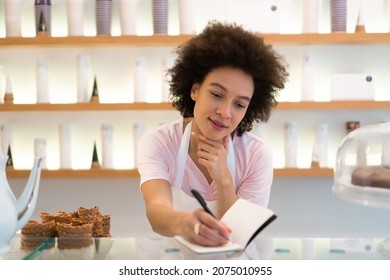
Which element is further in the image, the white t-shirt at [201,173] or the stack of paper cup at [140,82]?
the stack of paper cup at [140,82]

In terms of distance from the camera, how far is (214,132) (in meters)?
1.79

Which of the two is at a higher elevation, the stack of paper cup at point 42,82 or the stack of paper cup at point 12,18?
the stack of paper cup at point 12,18

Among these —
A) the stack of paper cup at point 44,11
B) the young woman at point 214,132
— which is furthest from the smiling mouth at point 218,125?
the stack of paper cup at point 44,11

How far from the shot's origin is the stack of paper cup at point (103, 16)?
11.3 ft

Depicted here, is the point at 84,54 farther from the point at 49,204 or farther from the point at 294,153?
the point at 294,153

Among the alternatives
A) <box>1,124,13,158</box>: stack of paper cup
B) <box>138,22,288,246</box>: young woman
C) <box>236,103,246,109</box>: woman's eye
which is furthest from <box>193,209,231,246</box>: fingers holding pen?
<box>1,124,13,158</box>: stack of paper cup

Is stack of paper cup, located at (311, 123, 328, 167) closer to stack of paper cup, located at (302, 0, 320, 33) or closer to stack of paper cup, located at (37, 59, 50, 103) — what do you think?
stack of paper cup, located at (302, 0, 320, 33)

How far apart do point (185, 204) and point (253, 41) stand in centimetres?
52

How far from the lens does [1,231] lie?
1.34 metres

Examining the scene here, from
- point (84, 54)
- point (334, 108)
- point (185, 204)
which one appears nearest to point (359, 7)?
point (334, 108)

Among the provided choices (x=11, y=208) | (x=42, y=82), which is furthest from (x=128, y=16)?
(x=11, y=208)

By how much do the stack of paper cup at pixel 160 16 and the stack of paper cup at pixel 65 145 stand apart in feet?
2.33

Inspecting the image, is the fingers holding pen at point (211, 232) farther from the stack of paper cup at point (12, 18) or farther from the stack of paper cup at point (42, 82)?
the stack of paper cup at point (12, 18)

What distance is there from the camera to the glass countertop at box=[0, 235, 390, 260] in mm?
1297
